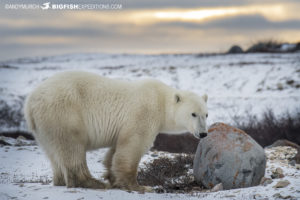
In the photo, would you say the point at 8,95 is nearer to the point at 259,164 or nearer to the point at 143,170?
the point at 143,170

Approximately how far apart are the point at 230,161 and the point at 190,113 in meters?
0.87

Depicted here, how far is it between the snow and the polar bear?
0.33 meters

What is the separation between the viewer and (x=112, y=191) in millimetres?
4387

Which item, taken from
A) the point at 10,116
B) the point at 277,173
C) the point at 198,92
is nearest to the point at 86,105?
the point at 277,173

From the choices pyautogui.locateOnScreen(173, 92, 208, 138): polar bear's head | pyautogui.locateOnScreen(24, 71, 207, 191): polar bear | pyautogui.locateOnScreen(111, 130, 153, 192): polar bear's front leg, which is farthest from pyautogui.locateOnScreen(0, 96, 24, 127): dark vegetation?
pyautogui.locateOnScreen(173, 92, 208, 138): polar bear's head

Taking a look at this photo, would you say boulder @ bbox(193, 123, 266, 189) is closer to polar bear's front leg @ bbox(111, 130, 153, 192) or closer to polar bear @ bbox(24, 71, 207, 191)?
polar bear @ bbox(24, 71, 207, 191)

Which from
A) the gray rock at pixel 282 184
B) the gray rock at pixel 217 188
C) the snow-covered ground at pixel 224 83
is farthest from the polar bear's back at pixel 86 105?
the snow-covered ground at pixel 224 83

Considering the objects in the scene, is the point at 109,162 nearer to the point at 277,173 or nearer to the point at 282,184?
the point at 282,184

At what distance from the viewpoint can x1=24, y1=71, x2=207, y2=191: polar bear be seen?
430cm

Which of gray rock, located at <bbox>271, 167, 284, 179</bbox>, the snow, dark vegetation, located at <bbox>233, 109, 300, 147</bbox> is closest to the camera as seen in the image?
the snow

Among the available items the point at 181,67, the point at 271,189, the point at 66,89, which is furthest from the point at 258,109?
the point at 66,89

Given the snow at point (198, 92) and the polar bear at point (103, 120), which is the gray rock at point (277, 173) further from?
the polar bear at point (103, 120)

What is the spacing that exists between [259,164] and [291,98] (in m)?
9.64

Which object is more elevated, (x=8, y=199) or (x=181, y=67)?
(x=181, y=67)
